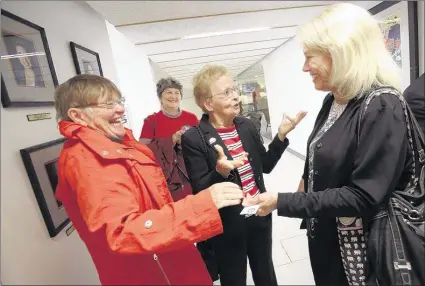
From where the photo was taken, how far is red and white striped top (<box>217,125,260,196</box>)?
3.20ft

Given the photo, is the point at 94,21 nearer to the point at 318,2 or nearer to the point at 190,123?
the point at 190,123

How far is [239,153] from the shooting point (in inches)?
38.4

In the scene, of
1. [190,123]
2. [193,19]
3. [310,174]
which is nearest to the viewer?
[310,174]

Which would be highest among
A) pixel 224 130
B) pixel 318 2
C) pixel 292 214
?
pixel 318 2

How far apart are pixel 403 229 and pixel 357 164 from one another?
20 cm

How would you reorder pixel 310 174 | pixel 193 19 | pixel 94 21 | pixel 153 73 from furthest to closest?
pixel 153 73
pixel 193 19
pixel 94 21
pixel 310 174

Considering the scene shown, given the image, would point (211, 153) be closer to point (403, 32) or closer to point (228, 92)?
point (228, 92)

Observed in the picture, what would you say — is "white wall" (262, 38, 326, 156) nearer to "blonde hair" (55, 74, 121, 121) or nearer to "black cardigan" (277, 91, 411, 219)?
"black cardigan" (277, 91, 411, 219)

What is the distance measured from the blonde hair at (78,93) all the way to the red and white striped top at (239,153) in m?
0.53

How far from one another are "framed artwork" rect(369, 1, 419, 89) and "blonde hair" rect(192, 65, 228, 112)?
1317 millimetres

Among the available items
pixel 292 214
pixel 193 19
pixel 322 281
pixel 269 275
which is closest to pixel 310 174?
pixel 292 214

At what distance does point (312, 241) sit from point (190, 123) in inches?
35.3

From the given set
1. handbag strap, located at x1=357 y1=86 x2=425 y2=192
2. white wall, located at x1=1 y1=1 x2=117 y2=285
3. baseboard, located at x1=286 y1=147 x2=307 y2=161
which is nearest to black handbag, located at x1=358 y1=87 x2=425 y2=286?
handbag strap, located at x1=357 y1=86 x2=425 y2=192

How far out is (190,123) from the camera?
4.60 feet
